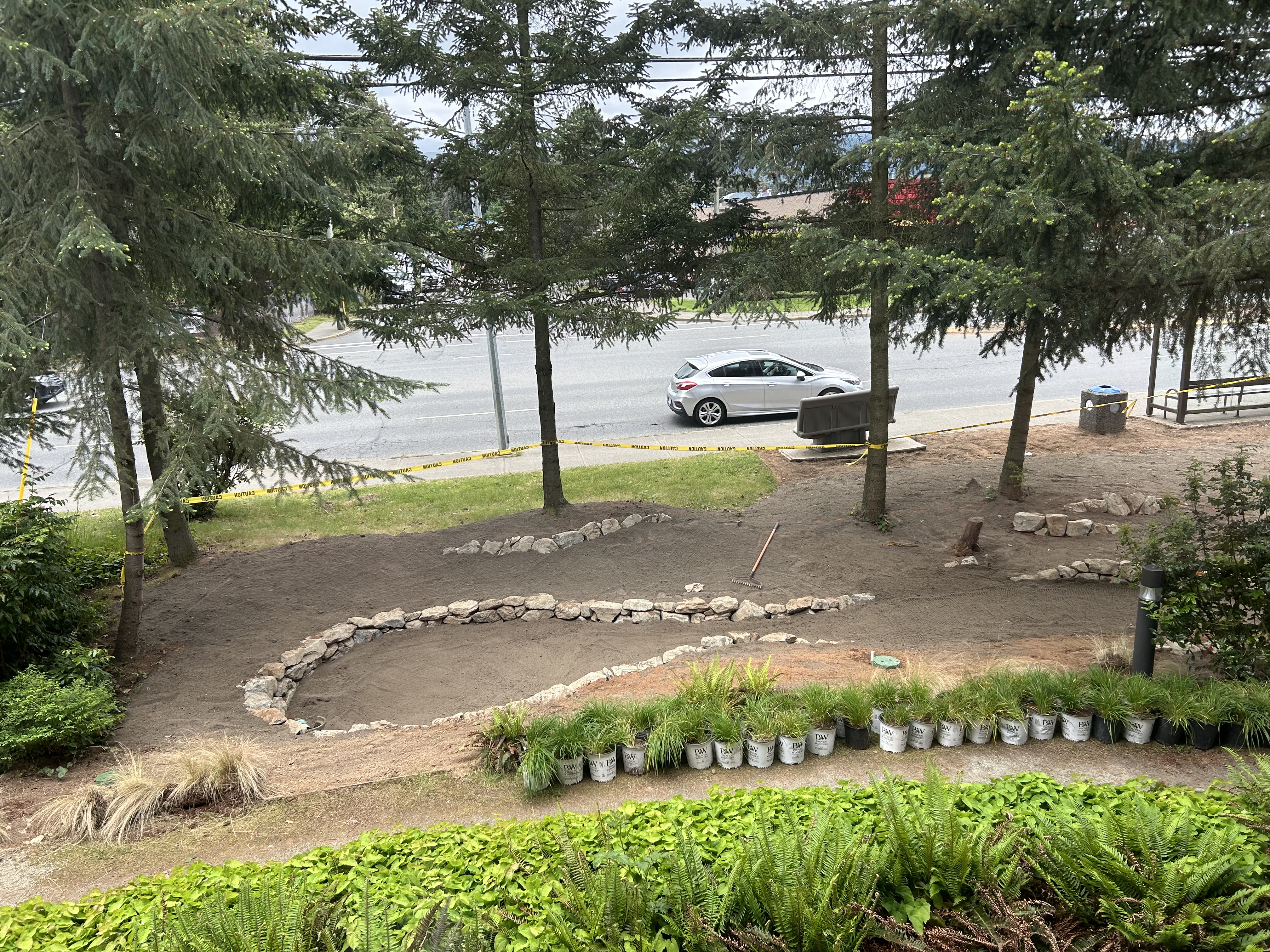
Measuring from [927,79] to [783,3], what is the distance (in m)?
1.80

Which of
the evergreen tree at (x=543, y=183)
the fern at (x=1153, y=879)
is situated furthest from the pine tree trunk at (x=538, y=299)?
the fern at (x=1153, y=879)

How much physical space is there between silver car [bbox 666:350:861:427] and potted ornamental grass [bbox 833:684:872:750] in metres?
12.2

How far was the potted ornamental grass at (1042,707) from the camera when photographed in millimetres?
5812

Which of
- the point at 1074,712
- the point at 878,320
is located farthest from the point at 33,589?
the point at 878,320

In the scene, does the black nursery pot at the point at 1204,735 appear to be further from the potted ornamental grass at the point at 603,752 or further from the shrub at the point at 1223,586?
the potted ornamental grass at the point at 603,752

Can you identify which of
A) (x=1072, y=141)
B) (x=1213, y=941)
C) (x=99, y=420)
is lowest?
(x=1213, y=941)

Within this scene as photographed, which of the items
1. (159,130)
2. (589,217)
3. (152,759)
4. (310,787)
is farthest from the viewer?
(589,217)

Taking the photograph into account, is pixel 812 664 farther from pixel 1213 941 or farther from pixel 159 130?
pixel 159 130

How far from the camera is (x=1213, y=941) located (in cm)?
367

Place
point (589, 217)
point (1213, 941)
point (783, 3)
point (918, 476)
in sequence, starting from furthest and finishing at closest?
point (918, 476) → point (589, 217) → point (783, 3) → point (1213, 941)

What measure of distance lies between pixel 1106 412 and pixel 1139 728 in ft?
38.3

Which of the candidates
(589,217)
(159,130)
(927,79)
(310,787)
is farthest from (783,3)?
(310,787)

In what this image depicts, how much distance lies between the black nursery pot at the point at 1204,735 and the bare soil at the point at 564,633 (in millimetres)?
64

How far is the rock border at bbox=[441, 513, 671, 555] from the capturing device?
11680 mm
